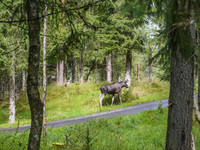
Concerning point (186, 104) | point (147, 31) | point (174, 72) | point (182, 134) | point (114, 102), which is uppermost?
point (147, 31)

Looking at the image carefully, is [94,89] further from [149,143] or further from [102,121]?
[149,143]

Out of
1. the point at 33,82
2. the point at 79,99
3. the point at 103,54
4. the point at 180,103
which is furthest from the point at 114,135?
the point at 103,54

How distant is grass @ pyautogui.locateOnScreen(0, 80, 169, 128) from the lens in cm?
1489

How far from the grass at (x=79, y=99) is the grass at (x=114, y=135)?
14.3ft

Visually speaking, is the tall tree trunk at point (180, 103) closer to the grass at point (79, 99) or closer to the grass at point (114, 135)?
the grass at point (114, 135)

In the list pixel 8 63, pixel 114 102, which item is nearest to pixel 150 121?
pixel 114 102

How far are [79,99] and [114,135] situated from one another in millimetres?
11281

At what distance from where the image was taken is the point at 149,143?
22.6 ft

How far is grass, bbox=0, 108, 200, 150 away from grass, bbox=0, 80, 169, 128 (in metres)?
4.35

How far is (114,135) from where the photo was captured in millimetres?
7133

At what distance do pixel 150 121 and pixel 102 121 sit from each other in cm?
309

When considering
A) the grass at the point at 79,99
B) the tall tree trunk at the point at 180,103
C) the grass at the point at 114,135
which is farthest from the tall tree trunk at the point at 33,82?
the grass at the point at 79,99

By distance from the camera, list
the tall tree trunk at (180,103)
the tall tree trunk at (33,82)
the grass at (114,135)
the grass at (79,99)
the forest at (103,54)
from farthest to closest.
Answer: the grass at (79,99)
the grass at (114,135)
the tall tree trunk at (180,103)
the tall tree trunk at (33,82)
the forest at (103,54)

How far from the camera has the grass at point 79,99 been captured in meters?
14.9
